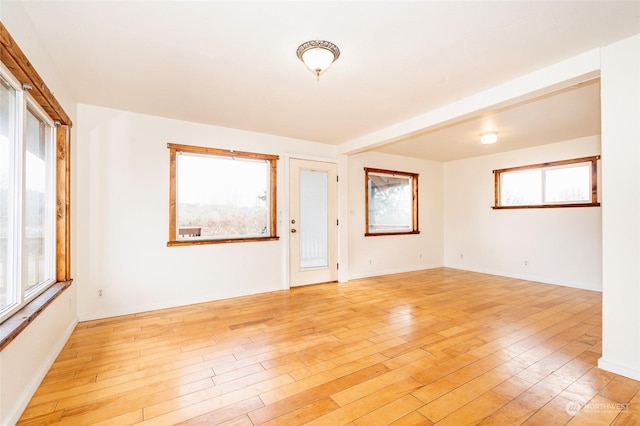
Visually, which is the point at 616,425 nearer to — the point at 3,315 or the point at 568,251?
the point at 3,315

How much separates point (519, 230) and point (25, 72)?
275 inches

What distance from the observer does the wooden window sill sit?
1633 millimetres

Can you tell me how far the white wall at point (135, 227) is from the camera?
11.5 ft

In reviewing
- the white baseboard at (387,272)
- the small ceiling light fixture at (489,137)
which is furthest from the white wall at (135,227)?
the small ceiling light fixture at (489,137)

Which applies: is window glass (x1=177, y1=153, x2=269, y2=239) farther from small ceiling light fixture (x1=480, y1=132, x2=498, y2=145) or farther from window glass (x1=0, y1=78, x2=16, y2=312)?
small ceiling light fixture (x1=480, y1=132, x2=498, y2=145)

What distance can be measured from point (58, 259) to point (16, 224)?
114 centimetres

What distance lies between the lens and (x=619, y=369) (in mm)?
2246

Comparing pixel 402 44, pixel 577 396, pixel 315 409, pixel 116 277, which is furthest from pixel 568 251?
pixel 116 277

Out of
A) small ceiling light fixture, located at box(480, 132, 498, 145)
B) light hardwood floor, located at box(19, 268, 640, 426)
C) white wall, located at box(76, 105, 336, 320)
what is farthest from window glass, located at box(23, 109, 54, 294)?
small ceiling light fixture, located at box(480, 132, 498, 145)

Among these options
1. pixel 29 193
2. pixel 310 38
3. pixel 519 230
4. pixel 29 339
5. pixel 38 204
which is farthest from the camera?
pixel 519 230

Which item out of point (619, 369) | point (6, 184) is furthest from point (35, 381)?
point (619, 369)

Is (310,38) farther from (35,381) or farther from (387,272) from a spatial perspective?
(387,272)

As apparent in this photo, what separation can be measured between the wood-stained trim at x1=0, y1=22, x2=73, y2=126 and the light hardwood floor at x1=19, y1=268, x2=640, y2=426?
Result: 2.10 metres

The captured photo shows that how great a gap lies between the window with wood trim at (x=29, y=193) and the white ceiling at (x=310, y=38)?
433 mm
